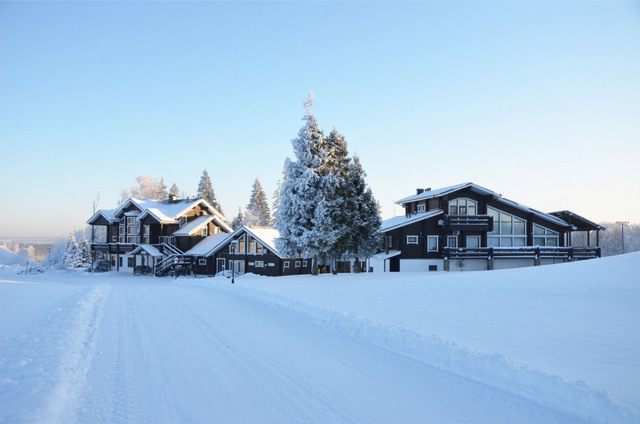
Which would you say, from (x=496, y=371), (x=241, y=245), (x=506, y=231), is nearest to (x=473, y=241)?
(x=506, y=231)

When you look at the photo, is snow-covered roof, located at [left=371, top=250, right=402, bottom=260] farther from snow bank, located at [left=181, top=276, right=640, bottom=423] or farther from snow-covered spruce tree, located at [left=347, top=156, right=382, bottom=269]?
snow bank, located at [left=181, top=276, right=640, bottom=423]

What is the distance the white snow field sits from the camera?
6195mm

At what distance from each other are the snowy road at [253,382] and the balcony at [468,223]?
30.6 m

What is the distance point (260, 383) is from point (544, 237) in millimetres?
43597

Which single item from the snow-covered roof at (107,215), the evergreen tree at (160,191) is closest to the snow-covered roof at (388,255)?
the snow-covered roof at (107,215)

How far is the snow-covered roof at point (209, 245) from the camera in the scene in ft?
153

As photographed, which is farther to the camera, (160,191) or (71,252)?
(160,191)

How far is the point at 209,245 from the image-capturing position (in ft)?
162

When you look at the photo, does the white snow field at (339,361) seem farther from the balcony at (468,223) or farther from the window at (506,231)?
the window at (506,231)

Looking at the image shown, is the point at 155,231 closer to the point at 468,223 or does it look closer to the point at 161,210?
the point at 161,210

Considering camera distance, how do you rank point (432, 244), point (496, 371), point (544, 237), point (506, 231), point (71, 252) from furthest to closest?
point (71, 252), point (544, 237), point (506, 231), point (432, 244), point (496, 371)

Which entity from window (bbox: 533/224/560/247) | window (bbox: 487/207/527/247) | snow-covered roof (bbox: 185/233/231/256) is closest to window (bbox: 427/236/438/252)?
window (bbox: 487/207/527/247)

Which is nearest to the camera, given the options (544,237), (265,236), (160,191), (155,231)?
(544,237)

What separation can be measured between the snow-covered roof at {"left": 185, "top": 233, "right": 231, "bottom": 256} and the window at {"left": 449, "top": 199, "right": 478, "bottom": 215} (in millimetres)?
24734
